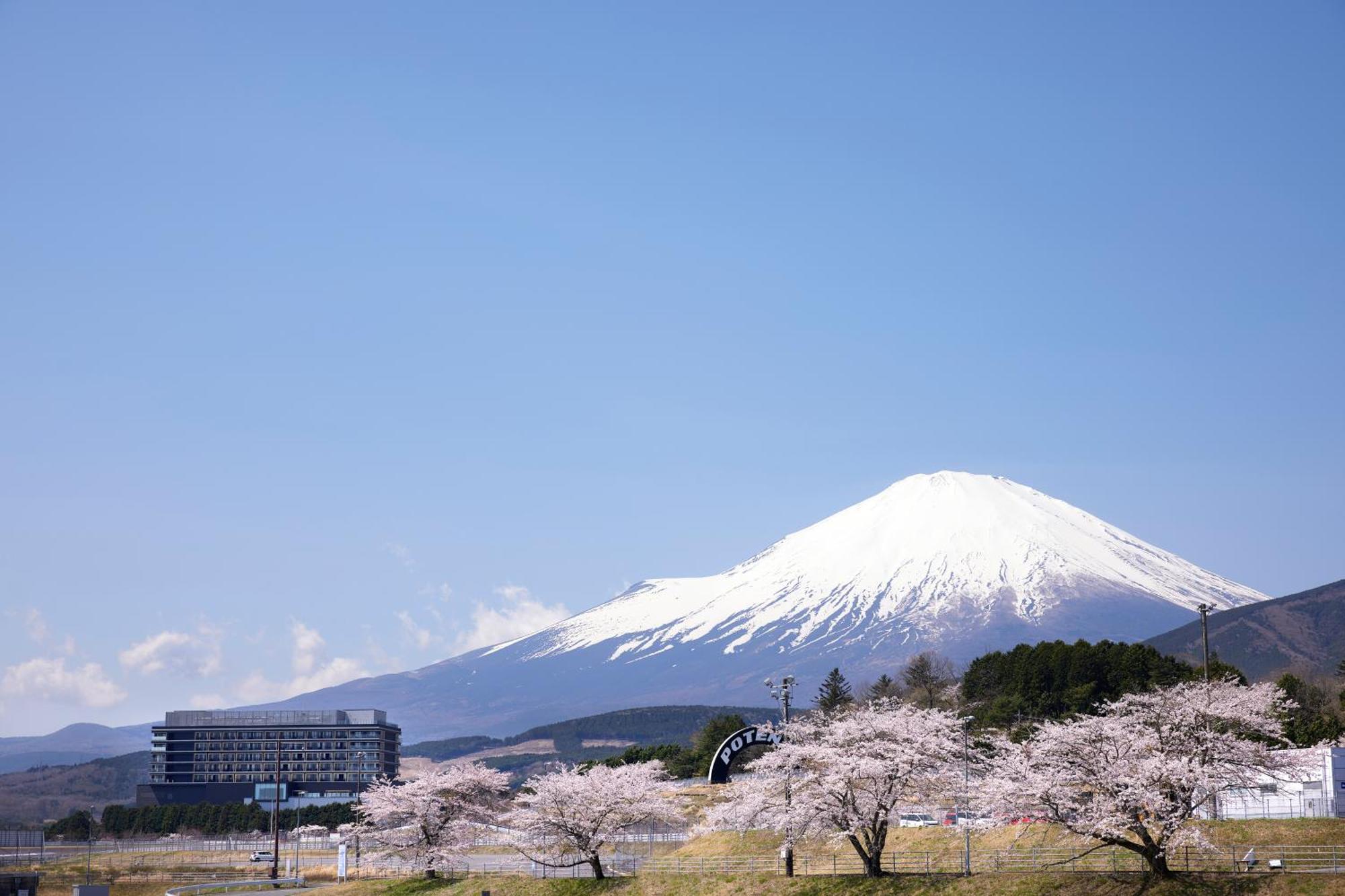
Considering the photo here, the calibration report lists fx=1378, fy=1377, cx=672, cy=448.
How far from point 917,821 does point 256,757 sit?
446 feet

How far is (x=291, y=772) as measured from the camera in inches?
7165

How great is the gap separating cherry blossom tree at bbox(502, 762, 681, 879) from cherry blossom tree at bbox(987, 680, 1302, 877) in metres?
19.1

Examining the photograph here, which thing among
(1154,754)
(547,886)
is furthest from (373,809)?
(1154,754)

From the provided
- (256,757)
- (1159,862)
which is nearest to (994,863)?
(1159,862)

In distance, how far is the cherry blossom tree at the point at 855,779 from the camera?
52125 mm

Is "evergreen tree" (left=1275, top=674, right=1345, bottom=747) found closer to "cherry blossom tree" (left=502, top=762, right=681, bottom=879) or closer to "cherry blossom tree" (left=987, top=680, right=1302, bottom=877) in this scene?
"cherry blossom tree" (left=987, top=680, right=1302, bottom=877)

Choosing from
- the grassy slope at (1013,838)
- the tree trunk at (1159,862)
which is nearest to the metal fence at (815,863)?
the tree trunk at (1159,862)

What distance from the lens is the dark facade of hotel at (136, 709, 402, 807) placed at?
177 meters

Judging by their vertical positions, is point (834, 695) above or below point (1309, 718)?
above

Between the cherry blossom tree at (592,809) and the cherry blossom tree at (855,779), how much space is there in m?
5.37

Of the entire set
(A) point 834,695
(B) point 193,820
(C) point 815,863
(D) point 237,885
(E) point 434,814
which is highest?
(A) point 834,695

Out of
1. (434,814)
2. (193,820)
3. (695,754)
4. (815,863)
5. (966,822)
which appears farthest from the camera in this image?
(193,820)

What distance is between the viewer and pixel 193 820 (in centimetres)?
13562

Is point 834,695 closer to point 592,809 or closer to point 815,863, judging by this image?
point 592,809
